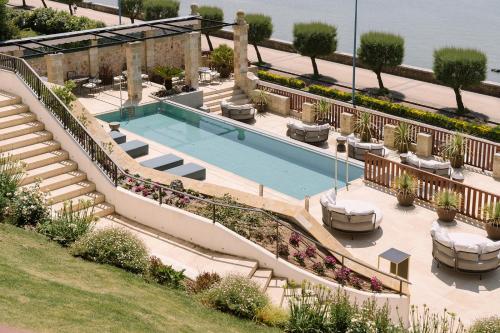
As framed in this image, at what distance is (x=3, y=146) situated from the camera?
20.4 meters

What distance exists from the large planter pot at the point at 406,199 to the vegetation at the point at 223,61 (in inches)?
663

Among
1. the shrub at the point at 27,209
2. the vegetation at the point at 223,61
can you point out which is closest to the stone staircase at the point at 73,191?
the shrub at the point at 27,209

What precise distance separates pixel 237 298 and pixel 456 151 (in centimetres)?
1455

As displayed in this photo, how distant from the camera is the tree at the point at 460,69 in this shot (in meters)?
35.0

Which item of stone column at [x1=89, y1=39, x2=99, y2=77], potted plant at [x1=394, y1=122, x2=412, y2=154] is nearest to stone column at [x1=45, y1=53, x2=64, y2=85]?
stone column at [x1=89, y1=39, x2=99, y2=77]

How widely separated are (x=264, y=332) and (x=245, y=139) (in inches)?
640

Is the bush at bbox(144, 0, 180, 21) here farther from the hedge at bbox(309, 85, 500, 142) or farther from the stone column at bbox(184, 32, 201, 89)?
the stone column at bbox(184, 32, 201, 89)

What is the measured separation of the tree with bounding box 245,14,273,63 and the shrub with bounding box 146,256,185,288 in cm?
3083

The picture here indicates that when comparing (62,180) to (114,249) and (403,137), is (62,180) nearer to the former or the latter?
(114,249)

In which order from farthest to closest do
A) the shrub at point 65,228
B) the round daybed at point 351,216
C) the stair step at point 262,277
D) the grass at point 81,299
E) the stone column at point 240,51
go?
the stone column at point 240,51
the round daybed at point 351,216
the stair step at point 262,277
the shrub at point 65,228
the grass at point 81,299

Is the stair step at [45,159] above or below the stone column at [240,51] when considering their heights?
below

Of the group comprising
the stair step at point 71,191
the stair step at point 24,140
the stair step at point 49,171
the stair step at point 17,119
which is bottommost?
the stair step at point 71,191

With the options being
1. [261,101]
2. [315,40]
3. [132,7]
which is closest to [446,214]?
[261,101]

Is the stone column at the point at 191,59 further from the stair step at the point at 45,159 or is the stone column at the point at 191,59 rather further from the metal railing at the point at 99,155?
the stair step at the point at 45,159
